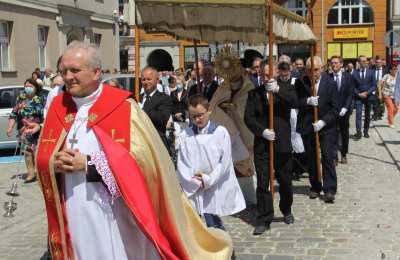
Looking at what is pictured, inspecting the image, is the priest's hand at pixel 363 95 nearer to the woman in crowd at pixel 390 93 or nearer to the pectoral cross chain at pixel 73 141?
the woman in crowd at pixel 390 93

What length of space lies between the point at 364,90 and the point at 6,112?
880 cm

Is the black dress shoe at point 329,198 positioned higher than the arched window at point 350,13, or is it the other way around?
the arched window at point 350,13

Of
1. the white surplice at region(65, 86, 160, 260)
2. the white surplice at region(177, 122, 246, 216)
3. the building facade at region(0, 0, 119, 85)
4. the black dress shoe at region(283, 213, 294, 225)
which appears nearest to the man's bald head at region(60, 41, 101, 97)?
the white surplice at region(65, 86, 160, 260)

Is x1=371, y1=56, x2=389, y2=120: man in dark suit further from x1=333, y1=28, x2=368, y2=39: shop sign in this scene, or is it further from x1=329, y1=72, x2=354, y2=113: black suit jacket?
x1=333, y1=28, x2=368, y2=39: shop sign

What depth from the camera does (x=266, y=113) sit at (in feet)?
25.5

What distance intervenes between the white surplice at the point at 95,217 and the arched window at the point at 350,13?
47.8 meters

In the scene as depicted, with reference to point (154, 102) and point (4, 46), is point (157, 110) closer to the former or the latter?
point (154, 102)

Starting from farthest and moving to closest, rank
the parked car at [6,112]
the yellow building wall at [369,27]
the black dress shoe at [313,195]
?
the yellow building wall at [369,27] < the parked car at [6,112] < the black dress shoe at [313,195]

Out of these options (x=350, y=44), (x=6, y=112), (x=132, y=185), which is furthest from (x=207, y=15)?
(x=350, y=44)

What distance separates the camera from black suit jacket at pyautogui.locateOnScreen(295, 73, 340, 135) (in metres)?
9.07

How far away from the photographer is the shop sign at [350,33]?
48969mm

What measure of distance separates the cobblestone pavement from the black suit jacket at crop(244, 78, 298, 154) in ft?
3.30

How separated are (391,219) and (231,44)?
3756 millimetres

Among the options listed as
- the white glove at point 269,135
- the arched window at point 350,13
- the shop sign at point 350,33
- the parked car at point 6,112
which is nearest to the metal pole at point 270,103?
the white glove at point 269,135
